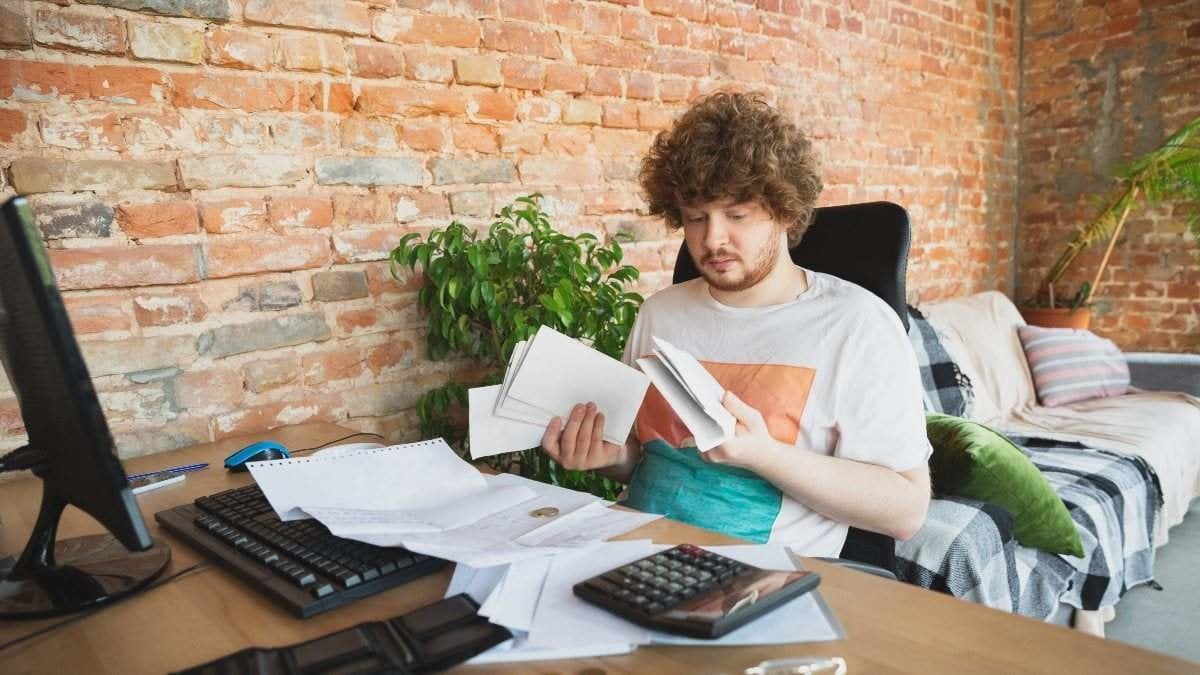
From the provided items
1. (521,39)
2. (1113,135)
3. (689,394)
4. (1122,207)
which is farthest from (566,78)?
(1113,135)

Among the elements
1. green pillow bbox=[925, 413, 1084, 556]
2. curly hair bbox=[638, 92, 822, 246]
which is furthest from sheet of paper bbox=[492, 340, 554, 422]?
green pillow bbox=[925, 413, 1084, 556]

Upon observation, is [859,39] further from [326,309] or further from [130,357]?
[130,357]

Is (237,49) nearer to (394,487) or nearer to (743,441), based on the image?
(394,487)

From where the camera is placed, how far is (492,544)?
0.91 metres

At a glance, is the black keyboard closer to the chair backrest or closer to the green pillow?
the chair backrest

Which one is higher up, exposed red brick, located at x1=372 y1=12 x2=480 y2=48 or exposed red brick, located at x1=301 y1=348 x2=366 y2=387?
exposed red brick, located at x1=372 y1=12 x2=480 y2=48

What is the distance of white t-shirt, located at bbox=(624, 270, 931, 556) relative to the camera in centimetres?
128

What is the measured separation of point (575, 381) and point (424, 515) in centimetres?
33

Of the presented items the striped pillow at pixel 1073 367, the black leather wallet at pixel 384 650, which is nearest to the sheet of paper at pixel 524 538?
the black leather wallet at pixel 384 650

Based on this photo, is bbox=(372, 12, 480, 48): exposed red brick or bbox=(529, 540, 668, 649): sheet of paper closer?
bbox=(529, 540, 668, 649): sheet of paper

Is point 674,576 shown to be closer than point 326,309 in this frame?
Yes

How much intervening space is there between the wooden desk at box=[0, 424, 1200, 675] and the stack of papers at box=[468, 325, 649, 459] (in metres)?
0.28

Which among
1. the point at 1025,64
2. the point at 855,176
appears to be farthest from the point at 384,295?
the point at 1025,64

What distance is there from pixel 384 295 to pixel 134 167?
592 mm
